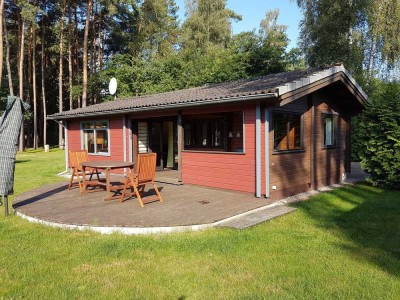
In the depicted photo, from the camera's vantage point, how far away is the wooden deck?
532 centimetres

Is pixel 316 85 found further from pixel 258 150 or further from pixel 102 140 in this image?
pixel 102 140

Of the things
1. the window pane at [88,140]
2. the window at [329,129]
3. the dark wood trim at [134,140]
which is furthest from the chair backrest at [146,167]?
the window pane at [88,140]

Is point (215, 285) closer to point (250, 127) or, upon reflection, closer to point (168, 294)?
point (168, 294)

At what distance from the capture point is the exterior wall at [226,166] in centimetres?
734

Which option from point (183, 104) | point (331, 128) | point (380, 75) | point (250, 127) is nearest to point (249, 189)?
point (250, 127)

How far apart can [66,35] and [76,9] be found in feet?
7.60

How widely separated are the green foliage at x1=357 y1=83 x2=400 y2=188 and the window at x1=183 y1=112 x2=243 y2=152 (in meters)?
3.57

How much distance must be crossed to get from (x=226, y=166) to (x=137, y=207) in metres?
2.54

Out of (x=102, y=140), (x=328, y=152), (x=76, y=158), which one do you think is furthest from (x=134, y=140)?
(x=328, y=152)

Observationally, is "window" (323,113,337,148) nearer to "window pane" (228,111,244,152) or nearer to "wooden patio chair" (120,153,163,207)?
"window pane" (228,111,244,152)

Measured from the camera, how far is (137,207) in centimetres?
627

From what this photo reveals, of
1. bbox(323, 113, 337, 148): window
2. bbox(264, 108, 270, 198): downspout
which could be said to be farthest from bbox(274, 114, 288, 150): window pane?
bbox(323, 113, 337, 148): window

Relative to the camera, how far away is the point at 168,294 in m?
3.13

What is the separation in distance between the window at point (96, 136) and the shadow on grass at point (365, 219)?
24.7ft
